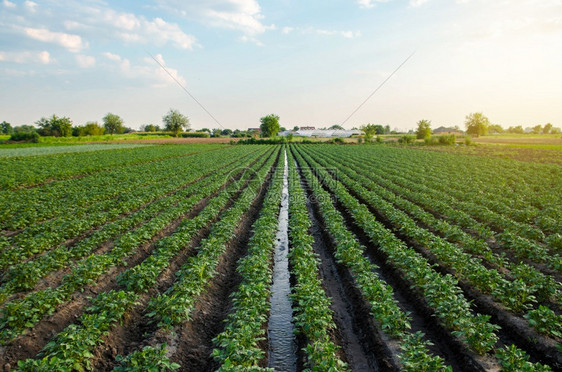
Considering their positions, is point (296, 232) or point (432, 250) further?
point (296, 232)

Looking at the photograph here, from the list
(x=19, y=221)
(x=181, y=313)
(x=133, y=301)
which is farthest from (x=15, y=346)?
(x=19, y=221)

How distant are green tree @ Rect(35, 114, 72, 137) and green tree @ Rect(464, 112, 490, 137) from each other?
128859 mm

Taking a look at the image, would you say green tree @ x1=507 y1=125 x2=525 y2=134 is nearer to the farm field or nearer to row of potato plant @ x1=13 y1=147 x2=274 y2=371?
the farm field

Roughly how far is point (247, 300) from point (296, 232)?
4.64m

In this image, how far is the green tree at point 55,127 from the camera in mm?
87231

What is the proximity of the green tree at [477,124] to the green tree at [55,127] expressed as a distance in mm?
128859

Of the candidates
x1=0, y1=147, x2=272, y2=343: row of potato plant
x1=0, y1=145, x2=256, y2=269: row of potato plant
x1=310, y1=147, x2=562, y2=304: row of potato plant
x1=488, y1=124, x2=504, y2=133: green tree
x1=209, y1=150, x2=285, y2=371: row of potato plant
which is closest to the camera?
x1=209, y1=150, x2=285, y2=371: row of potato plant

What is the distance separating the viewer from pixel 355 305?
6.78 m

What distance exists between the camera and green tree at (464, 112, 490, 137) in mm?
110062

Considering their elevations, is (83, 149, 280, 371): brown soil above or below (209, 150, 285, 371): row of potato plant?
below

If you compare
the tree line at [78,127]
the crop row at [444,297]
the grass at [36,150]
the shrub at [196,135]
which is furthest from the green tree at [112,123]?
the crop row at [444,297]

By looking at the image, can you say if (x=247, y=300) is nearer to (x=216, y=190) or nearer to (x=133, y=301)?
(x=133, y=301)

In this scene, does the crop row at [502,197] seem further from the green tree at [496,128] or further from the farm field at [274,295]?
the green tree at [496,128]

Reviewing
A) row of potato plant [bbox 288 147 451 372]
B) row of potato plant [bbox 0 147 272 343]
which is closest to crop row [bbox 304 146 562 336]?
row of potato plant [bbox 288 147 451 372]
